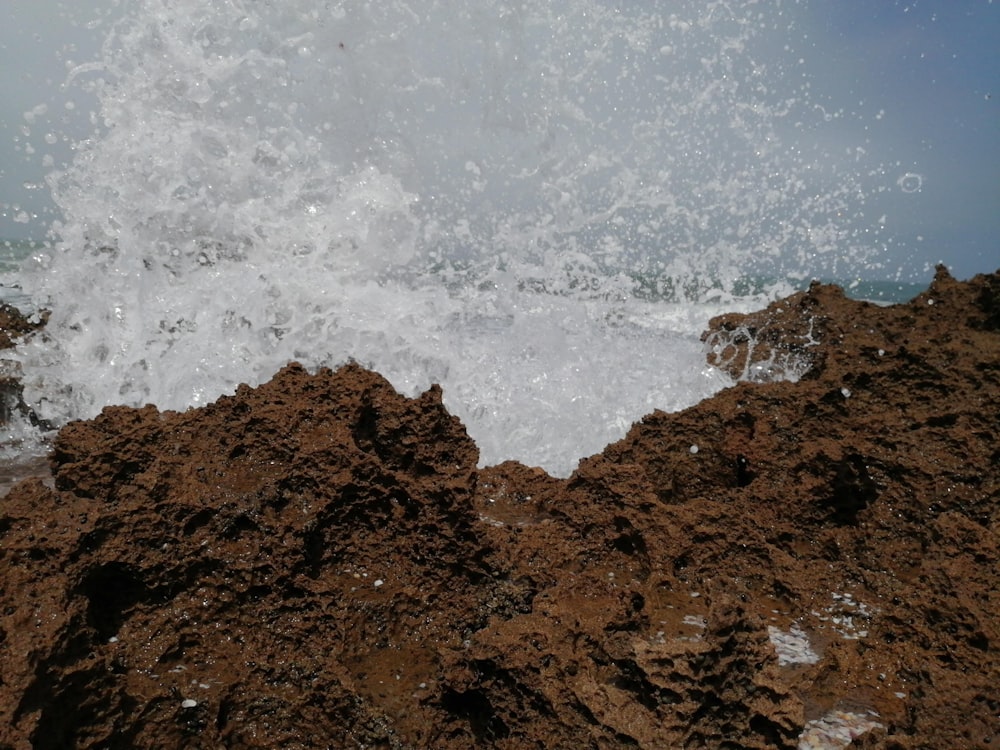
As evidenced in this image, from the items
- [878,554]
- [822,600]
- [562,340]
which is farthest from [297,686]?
[562,340]

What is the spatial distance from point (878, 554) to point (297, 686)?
1.94m

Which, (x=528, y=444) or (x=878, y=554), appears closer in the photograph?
(x=878, y=554)

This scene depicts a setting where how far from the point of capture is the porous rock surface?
1.64 metres

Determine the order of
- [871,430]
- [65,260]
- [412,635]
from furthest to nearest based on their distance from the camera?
[65,260]
[871,430]
[412,635]

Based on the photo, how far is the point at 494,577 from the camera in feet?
7.09

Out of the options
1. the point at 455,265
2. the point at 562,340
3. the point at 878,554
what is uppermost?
the point at 455,265

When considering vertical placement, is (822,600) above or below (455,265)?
below

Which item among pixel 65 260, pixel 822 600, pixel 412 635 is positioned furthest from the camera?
pixel 65 260

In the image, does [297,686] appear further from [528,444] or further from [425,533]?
[528,444]

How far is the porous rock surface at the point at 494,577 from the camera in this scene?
5.37ft

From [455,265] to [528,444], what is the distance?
2.66 metres

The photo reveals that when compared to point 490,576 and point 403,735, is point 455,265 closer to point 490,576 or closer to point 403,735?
point 490,576

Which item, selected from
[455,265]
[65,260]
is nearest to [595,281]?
[455,265]

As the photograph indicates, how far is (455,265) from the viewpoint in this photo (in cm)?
671
